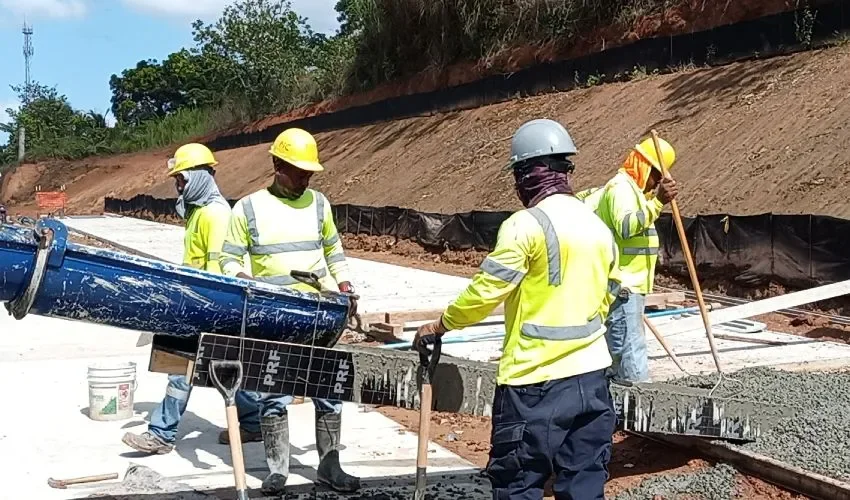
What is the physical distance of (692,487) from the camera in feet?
16.3

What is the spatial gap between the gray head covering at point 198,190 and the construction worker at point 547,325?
2.78m

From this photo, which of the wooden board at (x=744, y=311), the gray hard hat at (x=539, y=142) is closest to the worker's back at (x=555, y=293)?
the gray hard hat at (x=539, y=142)

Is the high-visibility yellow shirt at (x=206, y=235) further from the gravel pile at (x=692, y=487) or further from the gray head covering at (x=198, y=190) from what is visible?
the gravel pile at (x=692, y=487)

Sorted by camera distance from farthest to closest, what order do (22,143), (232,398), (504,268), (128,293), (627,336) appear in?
(22,143) → (627,336) → (232,398) → (128,293) → (504,268)

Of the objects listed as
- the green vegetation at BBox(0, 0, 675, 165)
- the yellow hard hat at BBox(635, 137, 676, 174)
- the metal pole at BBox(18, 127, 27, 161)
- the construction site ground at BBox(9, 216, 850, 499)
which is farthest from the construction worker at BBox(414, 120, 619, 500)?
the metal pole at BBox(18, 127, 27, 161)

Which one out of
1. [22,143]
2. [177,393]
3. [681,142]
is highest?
[22,143]

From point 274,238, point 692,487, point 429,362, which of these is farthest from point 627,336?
point 274,238

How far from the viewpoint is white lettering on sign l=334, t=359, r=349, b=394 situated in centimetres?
432

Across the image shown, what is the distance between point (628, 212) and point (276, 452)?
2418mm

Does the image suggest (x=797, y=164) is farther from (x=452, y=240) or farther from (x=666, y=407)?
(x=666, y=407)

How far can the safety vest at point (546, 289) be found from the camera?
11.8 ft

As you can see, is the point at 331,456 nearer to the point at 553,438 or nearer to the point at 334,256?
the point at 334,256

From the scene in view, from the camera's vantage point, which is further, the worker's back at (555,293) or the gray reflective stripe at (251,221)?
the gray reflective stripe at (251,221)

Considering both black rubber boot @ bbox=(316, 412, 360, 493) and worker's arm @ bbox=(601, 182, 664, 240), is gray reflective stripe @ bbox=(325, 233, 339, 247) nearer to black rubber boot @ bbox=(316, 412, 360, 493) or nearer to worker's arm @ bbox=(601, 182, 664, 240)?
black rubber boot @ bbox=(316, 412, 360, 493)
